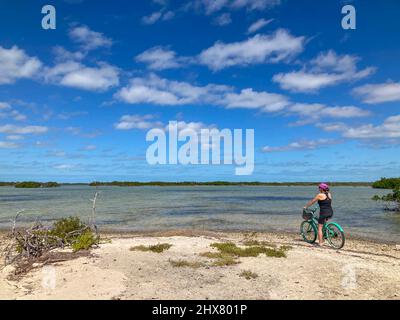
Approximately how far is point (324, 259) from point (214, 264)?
12.2 feet

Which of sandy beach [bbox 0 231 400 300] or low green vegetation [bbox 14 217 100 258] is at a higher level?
low green vegetation [bbox 14 217 100 258]

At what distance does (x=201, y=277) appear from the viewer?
10.5 m

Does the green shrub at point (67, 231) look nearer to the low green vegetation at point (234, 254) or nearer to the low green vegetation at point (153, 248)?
the low green vegetation at point (153, 248)

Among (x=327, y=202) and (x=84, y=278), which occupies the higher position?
(x=327, y=202)

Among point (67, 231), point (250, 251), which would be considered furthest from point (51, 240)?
point (250, 251)

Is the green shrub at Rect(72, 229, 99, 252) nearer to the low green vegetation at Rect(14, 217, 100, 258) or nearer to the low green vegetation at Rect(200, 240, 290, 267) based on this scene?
the low green vegetation at Rect(14, 217, 100, 258)

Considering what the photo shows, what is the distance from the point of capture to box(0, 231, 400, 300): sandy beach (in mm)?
9031

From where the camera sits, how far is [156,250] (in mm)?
13859

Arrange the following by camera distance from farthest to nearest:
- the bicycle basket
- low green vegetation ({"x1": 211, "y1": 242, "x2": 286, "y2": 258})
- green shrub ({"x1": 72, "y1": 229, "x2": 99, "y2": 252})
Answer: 1. the bicycle basket
2. green shrub ({"x1": 72, "y1": 229, "x2": 99, "y2": 252})
3. low green vegetation ({"x1": 211, "y1": 242, "x2": 286, "y2": 258})

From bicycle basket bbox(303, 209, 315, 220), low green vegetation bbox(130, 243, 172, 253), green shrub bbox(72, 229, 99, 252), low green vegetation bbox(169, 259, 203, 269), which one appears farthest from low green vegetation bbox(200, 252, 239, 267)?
bicycle basket bbox(303, 209, 315, 220)

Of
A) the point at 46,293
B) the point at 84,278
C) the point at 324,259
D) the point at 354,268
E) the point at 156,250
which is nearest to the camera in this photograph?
the point at 46,293

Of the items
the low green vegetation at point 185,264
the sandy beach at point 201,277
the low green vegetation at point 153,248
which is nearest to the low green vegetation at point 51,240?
the sandy beach at point 201,277
